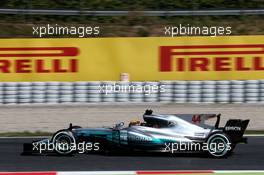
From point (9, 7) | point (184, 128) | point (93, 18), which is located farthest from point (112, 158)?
point (9, 7)

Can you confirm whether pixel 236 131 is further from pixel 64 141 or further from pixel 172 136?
pixel 64 141

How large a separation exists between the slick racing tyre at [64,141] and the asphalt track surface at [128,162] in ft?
0.48

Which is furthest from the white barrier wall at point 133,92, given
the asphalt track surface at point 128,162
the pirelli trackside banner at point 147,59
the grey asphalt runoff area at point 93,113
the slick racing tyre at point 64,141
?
the slick racing tyre at point 64,141

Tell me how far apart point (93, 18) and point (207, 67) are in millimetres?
14434

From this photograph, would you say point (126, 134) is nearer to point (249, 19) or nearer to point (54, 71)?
point (54, 71)

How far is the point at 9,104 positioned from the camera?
18172 mm

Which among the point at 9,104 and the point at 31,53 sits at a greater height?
the point at 31,53

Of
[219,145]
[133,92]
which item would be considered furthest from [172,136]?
[133,92]

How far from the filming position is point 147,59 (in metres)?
19.0

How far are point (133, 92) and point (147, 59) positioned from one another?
1.44 meters

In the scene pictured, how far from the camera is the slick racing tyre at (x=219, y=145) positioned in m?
11.4

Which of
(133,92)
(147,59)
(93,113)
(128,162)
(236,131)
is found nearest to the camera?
(128,162)

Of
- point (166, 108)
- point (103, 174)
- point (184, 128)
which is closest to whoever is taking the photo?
point (103, 174)

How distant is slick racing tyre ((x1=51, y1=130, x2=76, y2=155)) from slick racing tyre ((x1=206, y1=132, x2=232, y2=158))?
98.1 inches
